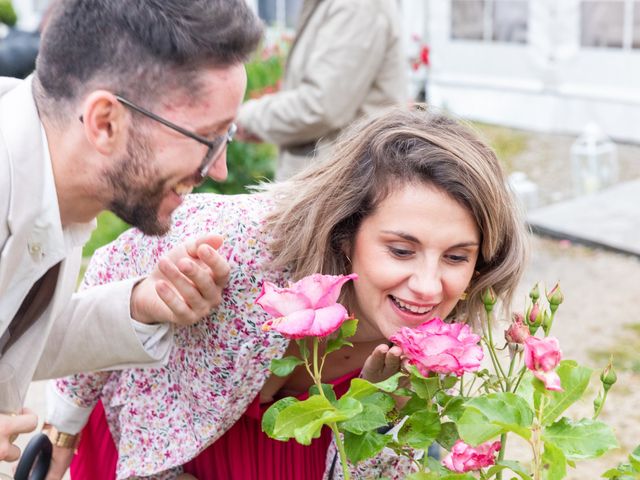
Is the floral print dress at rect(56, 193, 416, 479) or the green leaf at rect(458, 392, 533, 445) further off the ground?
the green leaf at rect(458, 392, 533, 445)

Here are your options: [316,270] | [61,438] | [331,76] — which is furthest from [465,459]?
[331,76]

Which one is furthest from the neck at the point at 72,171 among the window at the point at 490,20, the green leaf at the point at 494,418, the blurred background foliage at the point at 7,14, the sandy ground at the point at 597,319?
the blurred background foliage at the point at 7,14

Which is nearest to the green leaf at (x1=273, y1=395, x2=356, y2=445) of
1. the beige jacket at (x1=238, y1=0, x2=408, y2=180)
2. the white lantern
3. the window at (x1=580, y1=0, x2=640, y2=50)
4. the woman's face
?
the woman's face

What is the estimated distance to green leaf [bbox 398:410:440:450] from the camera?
47.3 inches

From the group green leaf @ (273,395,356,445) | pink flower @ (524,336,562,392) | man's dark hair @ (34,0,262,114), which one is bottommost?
green leaf @ (273,395,356,445)

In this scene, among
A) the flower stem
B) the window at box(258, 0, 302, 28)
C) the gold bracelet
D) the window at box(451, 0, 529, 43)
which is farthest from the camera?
the window at box(258, 0, 302, 28)

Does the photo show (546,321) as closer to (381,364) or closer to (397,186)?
(381,364)

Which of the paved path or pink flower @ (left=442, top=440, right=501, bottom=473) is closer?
pink flower @ (left=442, top=440, right=501, bottom=473)

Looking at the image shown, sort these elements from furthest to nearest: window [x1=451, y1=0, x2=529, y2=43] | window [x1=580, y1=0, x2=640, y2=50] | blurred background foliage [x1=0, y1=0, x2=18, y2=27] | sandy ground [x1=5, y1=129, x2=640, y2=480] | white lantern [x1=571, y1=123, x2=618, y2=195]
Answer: blurred background foliage [x1=0, y1=0, x2=18, y2=27]
window [x1=451, y1=0, x2=529, y2=43]
window [x1=580, y1=0, x2=640, y2=50]
white lantern [x1=571, y1=123, x2=618, y2=195]
sandy ground [x1=5, y1=129, x2=640, y2=480]

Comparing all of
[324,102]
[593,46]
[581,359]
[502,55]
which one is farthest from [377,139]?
[502,55]

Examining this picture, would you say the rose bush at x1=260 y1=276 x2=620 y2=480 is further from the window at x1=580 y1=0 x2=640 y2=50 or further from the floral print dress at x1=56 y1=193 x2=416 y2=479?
the window at x1=580 y1=0 x2=640 y2=50

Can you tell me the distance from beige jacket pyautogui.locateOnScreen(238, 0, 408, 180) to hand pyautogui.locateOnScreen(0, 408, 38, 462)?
1899 mm

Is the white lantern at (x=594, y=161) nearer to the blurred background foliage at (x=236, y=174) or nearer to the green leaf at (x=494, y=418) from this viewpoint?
the blurred background foliage at (x=236, y=174)

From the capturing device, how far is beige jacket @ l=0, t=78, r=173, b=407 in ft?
5.00
